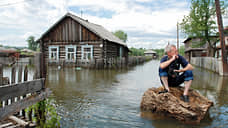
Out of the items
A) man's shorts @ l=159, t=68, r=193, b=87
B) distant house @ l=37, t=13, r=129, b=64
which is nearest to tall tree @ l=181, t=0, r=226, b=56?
distant house @ l=37, t=13, r=129, b=64

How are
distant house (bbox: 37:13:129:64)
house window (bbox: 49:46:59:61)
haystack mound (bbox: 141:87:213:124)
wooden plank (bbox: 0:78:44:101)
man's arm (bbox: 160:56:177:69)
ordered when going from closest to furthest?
wooden plank (bbox: 0:78:44:101)
haystack mound (bbox: 141:87:213:124)
man's arm (bbox: 160:56:177:69)
distant house (bbox: 37:13:129:64)
house window (bbox: 49:46:59:61)

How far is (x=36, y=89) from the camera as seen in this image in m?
3.60

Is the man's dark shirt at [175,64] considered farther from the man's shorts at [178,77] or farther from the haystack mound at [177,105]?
the haystack mound at [177,105]

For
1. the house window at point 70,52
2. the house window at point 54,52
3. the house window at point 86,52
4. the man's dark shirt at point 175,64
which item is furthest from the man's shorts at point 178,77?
the house window at point 54,52

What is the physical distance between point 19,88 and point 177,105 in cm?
354

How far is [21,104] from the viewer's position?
321 cm

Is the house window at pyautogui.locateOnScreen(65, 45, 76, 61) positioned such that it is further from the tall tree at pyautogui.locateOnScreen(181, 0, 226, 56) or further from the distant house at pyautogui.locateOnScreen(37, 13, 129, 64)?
the tall tree at pyautogui.locateOnScreen(181, 0, 226, 56)

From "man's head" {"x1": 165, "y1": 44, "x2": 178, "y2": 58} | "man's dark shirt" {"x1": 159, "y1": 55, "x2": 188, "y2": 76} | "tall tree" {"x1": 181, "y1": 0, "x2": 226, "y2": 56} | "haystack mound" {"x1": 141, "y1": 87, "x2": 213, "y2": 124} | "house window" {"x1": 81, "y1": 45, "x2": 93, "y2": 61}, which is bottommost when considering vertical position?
"haystack mound" {"x1": 141, "y1": 87, "x2": 213, "y2": 124}

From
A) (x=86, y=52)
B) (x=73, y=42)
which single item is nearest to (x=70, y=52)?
(x=73, y=42)

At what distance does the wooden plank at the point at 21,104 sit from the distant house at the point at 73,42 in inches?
678

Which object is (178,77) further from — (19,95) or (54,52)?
(54,52)

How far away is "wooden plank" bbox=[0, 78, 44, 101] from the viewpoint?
2.87m

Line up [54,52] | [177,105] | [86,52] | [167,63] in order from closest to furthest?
[177,105] → [167,63] → [86,52] → [54,52]

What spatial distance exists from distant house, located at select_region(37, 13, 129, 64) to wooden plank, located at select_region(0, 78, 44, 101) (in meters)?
17.2
